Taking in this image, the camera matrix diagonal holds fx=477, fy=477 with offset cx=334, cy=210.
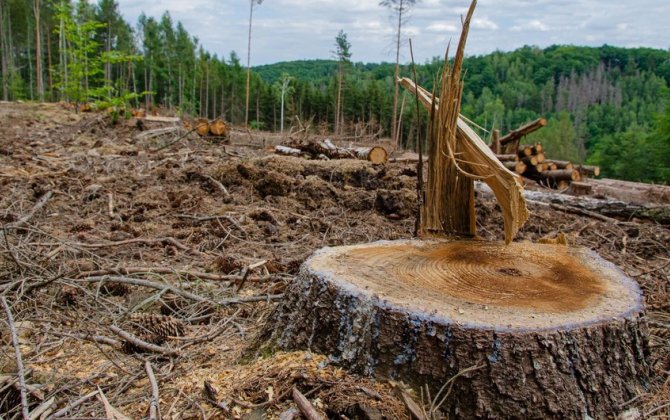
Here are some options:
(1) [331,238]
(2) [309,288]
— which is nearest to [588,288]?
(2) [309,288]

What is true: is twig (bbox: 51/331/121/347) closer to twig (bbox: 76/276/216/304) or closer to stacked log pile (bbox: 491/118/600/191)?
twig (bbox: 76/276/216/304)

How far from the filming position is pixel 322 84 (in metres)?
76.2

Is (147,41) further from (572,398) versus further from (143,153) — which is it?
(572,398)

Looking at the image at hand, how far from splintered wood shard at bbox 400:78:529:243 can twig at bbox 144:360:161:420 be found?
1966 millimetres

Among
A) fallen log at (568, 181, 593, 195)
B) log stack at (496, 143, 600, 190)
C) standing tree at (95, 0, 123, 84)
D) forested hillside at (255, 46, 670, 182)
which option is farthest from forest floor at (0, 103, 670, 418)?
standing tree at (95, 0, 123, 84)

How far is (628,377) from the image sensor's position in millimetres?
1958

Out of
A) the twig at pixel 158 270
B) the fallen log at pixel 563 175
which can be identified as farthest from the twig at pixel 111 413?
the fallen log at pixel 563 175

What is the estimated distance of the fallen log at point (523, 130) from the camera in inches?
442

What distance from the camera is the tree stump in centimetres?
173

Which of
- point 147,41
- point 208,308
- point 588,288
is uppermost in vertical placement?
point 147,41

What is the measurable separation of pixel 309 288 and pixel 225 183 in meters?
4.92

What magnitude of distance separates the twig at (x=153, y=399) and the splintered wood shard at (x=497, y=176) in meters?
1.97

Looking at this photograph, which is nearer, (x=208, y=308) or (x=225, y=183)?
(x=208, y=308)

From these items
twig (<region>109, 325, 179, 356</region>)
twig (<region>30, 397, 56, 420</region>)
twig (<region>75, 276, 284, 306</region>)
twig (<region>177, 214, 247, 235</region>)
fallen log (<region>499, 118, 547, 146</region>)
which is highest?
fallen log (<region>499, 118, 547, 146</region>)
